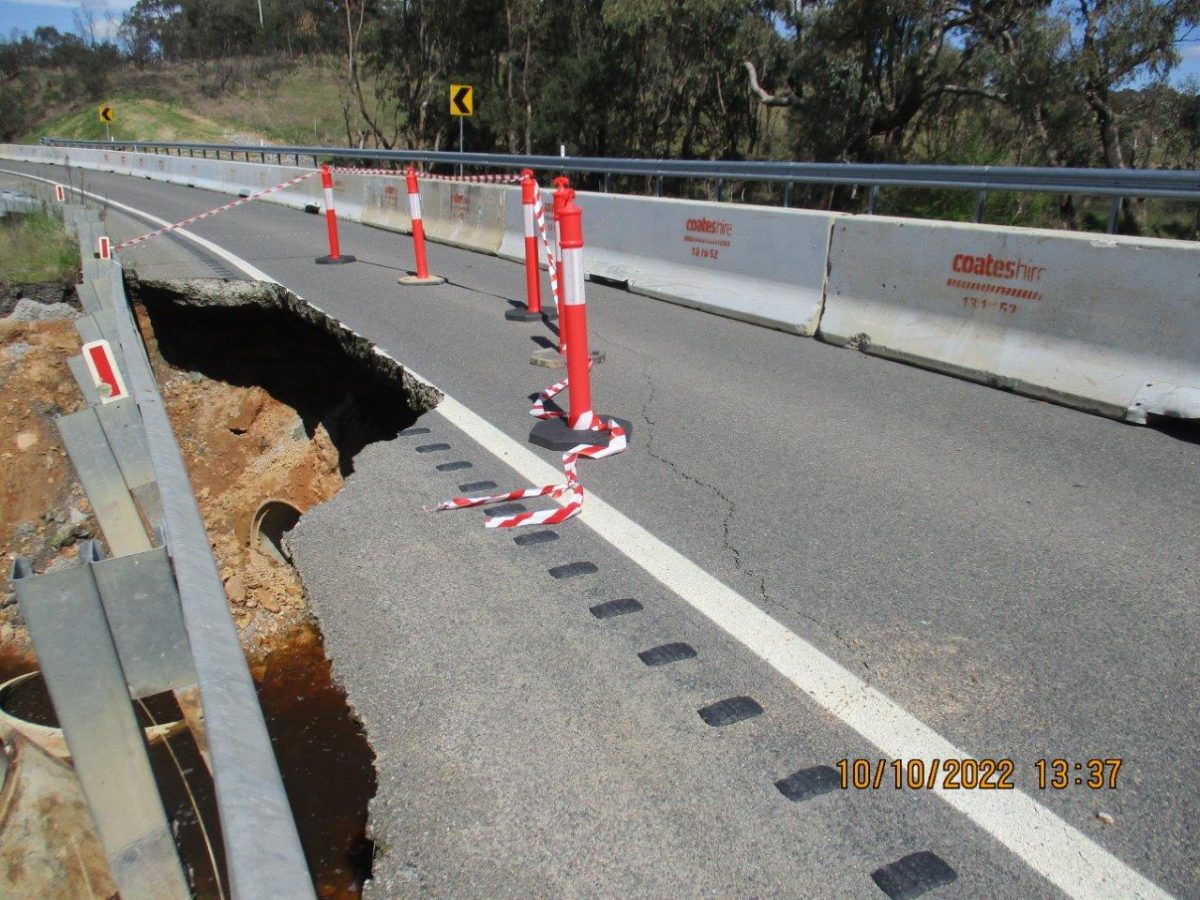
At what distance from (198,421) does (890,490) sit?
34.0 feet

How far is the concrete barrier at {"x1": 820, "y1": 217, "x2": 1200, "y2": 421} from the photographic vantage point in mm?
6180

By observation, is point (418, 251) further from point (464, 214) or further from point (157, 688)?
point (157, 688)

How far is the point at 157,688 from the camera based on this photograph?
2.35 meters

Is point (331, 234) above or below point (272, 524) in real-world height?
above

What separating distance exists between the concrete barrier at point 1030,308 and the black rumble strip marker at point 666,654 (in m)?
4.18

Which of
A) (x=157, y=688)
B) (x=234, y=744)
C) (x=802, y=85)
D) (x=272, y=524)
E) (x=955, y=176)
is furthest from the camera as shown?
(x=802, y=85)

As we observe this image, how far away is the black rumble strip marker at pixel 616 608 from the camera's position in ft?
12.8

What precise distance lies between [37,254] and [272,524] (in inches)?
288

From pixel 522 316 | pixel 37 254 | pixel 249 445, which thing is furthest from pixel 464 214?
pixel 522 316

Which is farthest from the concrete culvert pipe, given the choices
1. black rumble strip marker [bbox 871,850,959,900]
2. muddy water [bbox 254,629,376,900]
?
black rumble strip marker [bbox 871,850,959,900]

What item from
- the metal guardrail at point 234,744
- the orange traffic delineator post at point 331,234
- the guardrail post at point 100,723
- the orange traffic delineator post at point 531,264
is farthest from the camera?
the orange traffic delineator post at point 331,234

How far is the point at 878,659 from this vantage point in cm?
353

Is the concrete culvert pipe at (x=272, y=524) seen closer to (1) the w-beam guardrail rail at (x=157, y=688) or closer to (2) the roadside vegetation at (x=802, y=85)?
(1) the w-beam guardrail rail at (x=157, y=688)

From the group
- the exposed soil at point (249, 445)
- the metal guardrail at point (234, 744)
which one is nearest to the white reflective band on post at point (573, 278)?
the exposed soil at point (249, 445)
